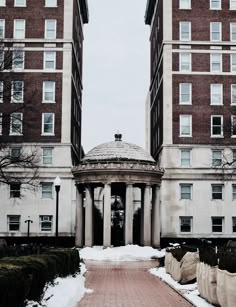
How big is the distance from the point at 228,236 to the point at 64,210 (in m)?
17.9

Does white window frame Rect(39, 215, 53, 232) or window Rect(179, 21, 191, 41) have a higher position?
window Rect(179, 21, 191, 41)

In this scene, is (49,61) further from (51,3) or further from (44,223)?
(44,223)

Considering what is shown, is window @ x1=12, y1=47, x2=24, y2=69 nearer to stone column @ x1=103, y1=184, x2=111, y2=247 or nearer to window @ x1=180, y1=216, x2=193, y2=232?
stone column @ x1=103, y1=184, x2=111, y2=247

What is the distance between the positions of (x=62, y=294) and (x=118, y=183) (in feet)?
131

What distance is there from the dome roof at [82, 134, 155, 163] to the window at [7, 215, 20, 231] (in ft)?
35.2

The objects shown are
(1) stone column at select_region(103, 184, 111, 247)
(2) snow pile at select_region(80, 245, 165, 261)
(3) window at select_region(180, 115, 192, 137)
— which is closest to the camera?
(2) snow pile at select_region(80, 245, 165, 261)

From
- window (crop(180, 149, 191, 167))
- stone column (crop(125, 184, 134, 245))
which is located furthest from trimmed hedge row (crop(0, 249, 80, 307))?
window (crop(180, 149, 191, 167))

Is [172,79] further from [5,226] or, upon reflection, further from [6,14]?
[5,226]

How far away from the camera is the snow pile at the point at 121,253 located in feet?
164

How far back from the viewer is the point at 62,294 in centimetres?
1958

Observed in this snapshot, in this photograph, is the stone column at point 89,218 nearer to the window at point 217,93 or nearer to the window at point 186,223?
the window at point 186,223

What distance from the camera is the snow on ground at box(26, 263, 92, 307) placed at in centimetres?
1703

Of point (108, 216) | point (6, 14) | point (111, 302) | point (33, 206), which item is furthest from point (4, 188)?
point (111, 302)

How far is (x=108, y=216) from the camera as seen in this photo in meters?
58.2
